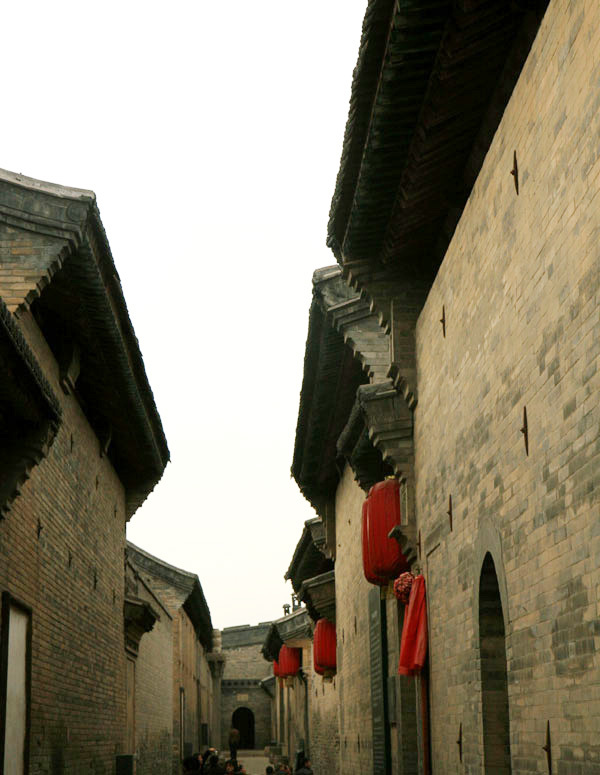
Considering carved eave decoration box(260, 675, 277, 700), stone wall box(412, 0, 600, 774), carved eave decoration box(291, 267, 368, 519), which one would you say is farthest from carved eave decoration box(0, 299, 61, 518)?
carved eave decoration box(260, 675, 277, 700)

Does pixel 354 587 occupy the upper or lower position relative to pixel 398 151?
lower

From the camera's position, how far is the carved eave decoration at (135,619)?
2045 cm

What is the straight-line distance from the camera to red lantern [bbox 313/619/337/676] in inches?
844

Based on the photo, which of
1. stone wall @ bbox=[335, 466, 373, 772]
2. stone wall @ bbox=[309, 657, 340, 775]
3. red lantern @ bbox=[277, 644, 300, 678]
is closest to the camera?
stone wall @ bbox=[335, 466, 373, 772]

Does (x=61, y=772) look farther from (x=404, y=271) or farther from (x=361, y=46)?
(x=361, y=46)

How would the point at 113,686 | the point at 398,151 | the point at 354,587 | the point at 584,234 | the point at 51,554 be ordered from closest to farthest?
the point at 584,234, the point at 398,151, the point at 51,554, the point at 354,587, the point at 113,686

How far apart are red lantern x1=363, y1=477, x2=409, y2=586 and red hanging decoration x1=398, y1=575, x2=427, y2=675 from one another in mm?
992

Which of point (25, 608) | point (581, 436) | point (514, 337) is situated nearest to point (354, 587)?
point (25, 608)

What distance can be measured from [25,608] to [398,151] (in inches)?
233

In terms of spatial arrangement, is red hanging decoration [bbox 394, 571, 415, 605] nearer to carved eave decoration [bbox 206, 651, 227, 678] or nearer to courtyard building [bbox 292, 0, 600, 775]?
courtyard building [bbox 292, 0, 600, 775]

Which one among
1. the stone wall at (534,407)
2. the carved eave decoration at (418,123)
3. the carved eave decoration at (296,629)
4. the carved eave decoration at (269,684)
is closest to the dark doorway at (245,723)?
the carved eave decoration at (269,684)

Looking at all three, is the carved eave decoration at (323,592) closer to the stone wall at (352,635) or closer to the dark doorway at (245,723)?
the stone wall at (352,635)

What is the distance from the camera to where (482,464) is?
8.22 m

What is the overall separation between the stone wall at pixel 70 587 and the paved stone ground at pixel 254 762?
22.3 m
